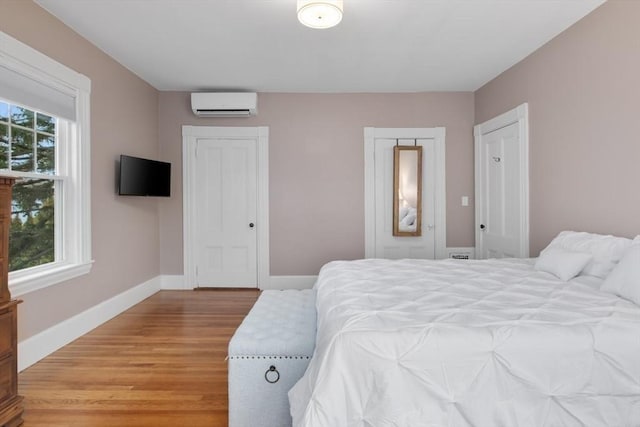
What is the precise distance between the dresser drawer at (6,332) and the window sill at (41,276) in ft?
2.01

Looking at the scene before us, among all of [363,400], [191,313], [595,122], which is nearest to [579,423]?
[363,400]

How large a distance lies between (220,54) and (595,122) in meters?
3.24

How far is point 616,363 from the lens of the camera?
1.21m

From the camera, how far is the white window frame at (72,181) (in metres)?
2.47

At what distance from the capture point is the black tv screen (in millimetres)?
3291

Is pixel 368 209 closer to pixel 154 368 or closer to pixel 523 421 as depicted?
pixel 154 368

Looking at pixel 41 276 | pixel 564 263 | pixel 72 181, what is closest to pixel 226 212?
pixel 72 181

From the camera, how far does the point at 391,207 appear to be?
425cm

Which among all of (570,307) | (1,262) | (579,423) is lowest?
(579,423)

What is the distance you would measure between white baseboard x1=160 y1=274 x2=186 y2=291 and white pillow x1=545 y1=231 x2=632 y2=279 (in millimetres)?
4098

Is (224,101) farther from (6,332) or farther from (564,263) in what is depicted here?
(564,263)

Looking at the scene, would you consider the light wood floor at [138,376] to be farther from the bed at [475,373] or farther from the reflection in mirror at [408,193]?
the reflection in mirror at [408,193]

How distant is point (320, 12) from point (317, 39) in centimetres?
71

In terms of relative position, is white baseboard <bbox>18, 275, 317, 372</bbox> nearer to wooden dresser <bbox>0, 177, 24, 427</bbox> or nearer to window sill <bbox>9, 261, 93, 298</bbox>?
window sill <bbox>9, 261, 93, 298</bbox>
